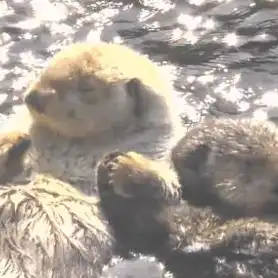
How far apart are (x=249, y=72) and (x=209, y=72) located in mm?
258

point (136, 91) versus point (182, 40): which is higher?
point (136, 91)

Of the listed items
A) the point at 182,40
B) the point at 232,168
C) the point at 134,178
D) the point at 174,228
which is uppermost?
the point at 134,178

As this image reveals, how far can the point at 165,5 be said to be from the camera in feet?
26.9

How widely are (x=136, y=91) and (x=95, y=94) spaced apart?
0.70 ft

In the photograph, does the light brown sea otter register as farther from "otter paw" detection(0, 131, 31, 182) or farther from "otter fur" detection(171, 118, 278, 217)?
"otter fur" detection(171, 118, 278, 217)

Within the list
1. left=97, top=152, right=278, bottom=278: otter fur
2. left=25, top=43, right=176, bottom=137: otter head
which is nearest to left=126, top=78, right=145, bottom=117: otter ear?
left=25, top=43, right=176, bottom=137: otter head

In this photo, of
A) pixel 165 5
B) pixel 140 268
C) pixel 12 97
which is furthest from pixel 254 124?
pixel 165 5

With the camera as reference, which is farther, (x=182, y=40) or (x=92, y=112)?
(x=182, y=40)

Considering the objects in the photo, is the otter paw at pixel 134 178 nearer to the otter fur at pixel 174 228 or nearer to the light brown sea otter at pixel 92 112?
the otter fur at pixel 174 228

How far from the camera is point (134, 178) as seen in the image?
534 cm

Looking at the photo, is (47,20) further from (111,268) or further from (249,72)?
(111,268)

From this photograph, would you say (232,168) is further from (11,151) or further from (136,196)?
(11,151)

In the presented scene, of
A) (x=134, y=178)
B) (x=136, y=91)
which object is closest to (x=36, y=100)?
(x=136, y=91)

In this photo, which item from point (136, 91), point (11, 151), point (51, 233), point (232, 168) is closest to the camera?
point (51, 233)
